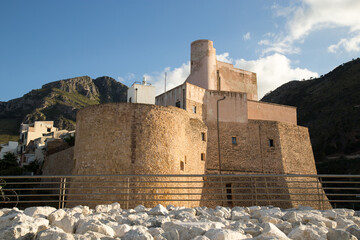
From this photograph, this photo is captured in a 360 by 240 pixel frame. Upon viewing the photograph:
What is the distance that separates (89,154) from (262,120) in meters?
12.8

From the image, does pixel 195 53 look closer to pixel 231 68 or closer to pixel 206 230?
pixel 231 68

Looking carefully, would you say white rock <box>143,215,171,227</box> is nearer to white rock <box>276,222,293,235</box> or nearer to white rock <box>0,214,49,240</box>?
white rock <box>0,214,49,240</box>

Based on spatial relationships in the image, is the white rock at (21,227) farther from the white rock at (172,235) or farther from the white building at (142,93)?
the white building at (142,93)

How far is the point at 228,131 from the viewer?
23.7 metres

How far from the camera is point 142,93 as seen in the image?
21.3 meters

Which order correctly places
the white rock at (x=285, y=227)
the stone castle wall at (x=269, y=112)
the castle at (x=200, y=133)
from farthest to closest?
the stone castle wall at (x=269, y=112)
the castle at (x=200, y=133)
the white rock at (x=285, y=227)

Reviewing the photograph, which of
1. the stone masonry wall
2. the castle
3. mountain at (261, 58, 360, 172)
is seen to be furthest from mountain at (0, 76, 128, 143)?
the castle

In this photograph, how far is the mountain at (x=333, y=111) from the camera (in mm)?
51281

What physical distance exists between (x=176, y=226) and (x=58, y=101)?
84.5 meters

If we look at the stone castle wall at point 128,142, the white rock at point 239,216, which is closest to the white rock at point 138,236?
the white rock at point 239,216

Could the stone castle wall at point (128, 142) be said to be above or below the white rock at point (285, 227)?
above

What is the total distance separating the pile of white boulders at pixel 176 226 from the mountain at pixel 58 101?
6995cm

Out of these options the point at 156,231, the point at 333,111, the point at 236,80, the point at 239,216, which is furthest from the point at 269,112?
the point at 333,111

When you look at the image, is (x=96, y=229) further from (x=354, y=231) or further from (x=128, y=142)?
(x=128, y=142)
